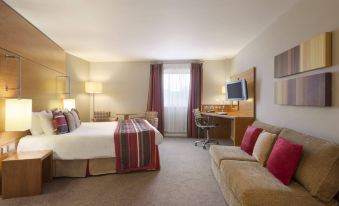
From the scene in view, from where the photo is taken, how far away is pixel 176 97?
Result: 6.36 m

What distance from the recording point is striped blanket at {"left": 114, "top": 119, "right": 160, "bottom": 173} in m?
3.15

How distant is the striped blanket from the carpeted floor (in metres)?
0.15

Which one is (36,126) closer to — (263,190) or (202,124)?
(263,190)

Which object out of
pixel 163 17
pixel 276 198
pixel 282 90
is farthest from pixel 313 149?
pixel 163 17

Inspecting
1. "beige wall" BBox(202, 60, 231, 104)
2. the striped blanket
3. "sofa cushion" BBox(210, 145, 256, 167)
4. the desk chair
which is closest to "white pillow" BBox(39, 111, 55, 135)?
the striped blanket

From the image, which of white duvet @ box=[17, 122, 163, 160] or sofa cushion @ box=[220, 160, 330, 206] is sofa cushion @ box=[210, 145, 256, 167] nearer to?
sofa cushion @ box=[220, 160, 330, 206]

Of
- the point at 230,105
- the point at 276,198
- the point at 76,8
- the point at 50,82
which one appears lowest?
the point at 276,198

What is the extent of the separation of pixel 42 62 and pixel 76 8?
1548 mm

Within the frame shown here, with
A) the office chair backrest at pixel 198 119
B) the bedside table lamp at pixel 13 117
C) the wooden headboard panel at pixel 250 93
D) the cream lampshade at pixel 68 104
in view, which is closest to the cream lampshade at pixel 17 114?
the bedside table lamp at pixel 13 117

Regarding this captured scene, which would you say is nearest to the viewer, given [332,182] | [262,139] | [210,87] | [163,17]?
[332,182]

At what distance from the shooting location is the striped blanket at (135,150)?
3152 millimetres

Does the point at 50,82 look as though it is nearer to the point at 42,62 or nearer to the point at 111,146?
the point at 42,62

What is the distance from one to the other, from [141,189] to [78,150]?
1133 millimetres

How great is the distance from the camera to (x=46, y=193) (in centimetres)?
261
